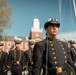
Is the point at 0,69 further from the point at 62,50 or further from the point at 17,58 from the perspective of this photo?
the point at 62,50

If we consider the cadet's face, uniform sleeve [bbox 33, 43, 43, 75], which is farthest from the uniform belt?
the cadet's face

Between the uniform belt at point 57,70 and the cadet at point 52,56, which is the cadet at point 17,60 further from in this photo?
the uniform belt at point 57,70

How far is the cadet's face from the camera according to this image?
19.1ft

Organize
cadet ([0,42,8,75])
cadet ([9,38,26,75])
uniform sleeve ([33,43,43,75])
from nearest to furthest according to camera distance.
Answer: uniform sleeve ([33,43,43,75])
cadet ([9,38,26,75])
cadet ([0,42,8,75])

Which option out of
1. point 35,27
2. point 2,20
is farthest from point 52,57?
point 35,27

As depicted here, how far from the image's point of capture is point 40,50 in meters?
6.00

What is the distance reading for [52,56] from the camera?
5.97m

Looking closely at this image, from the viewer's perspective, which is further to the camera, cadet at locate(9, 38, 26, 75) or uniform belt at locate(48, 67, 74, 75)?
cadet at locate(9, 38, 26, 75)

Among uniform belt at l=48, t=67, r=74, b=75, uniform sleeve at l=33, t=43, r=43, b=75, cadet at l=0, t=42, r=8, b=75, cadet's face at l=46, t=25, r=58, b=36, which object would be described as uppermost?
cadet's face at l=46, t=25, r=58, b=36

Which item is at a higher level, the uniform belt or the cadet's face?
the cadet's face

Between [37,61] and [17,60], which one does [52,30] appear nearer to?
[37,61]

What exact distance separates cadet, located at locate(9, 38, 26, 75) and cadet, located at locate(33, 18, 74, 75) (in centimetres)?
695

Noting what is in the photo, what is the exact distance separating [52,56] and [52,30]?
1.58 ft

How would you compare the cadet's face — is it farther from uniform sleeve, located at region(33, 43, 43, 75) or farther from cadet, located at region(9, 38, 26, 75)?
cadet, located at region(9, 38, 26, 75)
